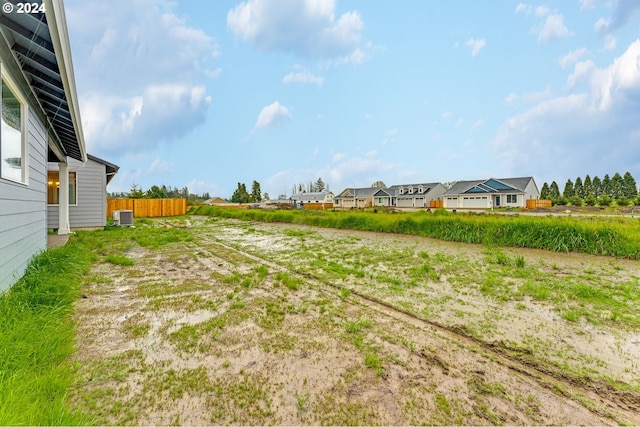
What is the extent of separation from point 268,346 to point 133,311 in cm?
194

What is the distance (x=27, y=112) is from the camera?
374cm

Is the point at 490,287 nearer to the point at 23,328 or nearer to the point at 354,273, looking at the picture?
the point at 354,273

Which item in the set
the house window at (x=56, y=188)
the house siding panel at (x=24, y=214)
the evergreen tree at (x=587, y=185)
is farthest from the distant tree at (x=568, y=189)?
the house window at (x=56, y=188)

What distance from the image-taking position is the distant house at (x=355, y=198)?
45531 millimetres

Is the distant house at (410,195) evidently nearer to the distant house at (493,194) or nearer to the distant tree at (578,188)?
the distant house at (493,194)

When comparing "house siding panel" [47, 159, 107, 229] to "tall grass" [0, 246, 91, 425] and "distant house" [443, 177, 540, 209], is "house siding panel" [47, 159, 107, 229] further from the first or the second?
"distant house" [443, 177, 540, 209]

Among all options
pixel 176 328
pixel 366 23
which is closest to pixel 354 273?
pixel 176 328

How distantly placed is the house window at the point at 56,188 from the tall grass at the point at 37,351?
26.4ft

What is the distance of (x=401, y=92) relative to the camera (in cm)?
1719

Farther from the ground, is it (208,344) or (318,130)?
(318,130)

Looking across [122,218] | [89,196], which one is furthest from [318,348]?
[122,218]

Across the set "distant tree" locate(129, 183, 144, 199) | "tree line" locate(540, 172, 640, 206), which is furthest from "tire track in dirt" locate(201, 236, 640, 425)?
"tree line" locate(540, 172, 640, 206)

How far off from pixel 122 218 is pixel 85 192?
2.76 meters

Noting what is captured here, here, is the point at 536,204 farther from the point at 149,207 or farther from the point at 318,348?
the point at 149,207
